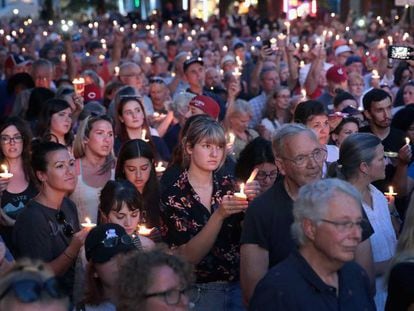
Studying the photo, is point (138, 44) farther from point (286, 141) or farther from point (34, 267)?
point (34, 267)

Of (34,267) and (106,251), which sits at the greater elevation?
(34,267)

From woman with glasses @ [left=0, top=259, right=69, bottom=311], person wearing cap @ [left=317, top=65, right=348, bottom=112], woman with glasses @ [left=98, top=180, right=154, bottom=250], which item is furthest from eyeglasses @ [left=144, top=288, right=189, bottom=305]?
person wearing cap @ [left=317, top=65, right=348, bottom=112]

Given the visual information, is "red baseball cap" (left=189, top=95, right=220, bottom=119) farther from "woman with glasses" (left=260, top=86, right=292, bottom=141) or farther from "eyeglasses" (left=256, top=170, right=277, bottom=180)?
"eyeglasses" (left=256, top=170, right=277, bottom=180)

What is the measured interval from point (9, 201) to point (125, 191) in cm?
146

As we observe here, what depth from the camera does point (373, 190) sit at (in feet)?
19.6

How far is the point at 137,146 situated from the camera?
23.5ft

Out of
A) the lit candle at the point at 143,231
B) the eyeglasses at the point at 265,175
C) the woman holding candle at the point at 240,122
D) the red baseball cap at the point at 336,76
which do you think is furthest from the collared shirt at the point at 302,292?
the red baseball cap at the point at 336,76

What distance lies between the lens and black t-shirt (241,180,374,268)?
16.7 feet

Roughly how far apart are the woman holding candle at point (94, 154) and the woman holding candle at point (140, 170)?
29 cm

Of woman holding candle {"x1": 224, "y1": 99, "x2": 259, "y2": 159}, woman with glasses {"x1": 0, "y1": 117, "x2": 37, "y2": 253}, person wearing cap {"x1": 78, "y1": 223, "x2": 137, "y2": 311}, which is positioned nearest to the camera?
person wearing cap {"x1": 78, "y1": 223, "x2": 137, "y2": 311}

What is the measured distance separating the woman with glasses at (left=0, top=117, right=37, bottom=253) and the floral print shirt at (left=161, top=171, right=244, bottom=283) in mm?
1337

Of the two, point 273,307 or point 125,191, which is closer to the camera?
point 273,307

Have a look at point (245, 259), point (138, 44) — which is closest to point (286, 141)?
point (245, 259)

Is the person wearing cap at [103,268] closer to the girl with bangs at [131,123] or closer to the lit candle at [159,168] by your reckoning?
the lit candle at [159,168]
